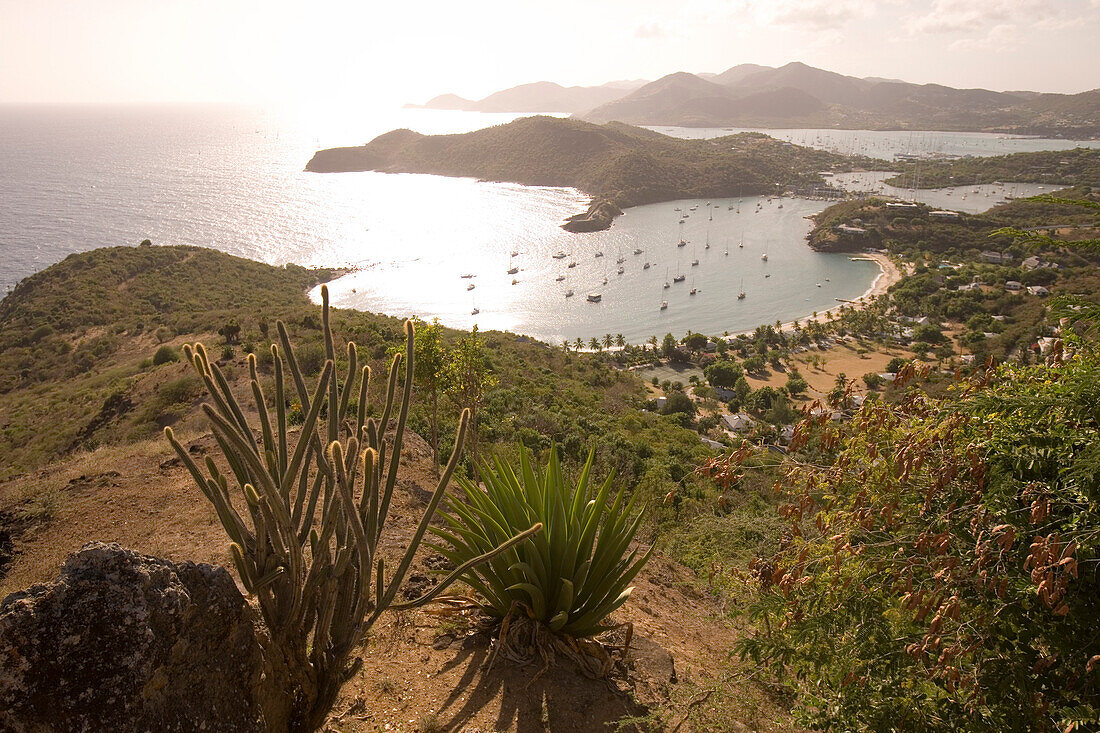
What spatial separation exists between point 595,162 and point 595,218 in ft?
86.0

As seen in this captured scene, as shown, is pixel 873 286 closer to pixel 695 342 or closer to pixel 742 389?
pixel 695 342

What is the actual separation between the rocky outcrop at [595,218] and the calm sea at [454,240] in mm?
1830

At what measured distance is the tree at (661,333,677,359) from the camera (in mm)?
41781

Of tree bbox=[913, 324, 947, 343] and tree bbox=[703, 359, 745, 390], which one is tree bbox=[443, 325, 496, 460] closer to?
tree bbox=[703, 359, 745, 390]

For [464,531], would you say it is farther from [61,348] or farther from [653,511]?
[61,348]

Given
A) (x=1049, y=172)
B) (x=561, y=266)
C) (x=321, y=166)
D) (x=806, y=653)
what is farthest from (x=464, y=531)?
(x=1049, y=172)

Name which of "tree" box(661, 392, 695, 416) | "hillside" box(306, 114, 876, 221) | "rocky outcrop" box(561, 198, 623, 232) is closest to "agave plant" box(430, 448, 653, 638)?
"tree" box(661, 392, 695, 416)

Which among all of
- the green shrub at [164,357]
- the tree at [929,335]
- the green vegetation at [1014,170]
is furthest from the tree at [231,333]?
the green vegetation at [1014,170]

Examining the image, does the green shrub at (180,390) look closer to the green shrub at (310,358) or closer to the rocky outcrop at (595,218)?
the green shrub at (310,358)

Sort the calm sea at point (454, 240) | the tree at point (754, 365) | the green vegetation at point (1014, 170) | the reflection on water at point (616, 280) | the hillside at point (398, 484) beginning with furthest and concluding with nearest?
the green vegetation at point (1014, 170), the calm sea at point (454, 240), the reflection on water at point (616, 280), the tree at point (754, 365), the hillside at point (398, 484)

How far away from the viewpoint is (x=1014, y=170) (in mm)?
98875

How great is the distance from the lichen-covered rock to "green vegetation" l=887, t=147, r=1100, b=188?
384ft

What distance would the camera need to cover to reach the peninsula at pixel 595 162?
296 feet

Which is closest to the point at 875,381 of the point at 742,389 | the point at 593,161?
the point at 742,389
